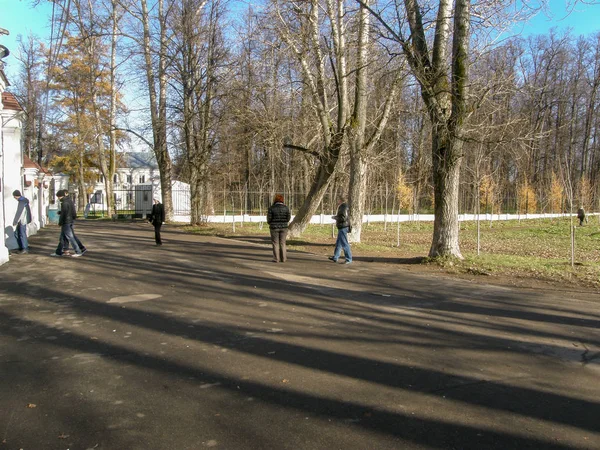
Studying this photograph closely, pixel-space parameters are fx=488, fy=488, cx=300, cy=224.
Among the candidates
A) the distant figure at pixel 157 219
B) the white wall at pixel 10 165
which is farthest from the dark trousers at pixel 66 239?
the distant figure at pixel 157 219

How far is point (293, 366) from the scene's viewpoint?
4941 mm

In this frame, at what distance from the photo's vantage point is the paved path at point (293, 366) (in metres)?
3.58

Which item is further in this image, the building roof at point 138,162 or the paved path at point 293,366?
the building roof at point 138,162

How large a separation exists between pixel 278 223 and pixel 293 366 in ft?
25.1

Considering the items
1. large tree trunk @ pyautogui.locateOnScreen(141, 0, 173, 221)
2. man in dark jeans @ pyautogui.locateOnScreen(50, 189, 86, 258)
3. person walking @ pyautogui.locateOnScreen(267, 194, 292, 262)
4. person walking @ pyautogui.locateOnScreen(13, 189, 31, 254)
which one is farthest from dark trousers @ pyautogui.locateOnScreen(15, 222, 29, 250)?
large tree trunk @ pyautogui.locateOnScreen(141, 0, 173, 221)

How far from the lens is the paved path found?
3.58 metres

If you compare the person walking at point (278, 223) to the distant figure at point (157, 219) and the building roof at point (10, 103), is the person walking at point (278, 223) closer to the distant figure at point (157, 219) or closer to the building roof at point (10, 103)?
the distant figure at point (157, 219)

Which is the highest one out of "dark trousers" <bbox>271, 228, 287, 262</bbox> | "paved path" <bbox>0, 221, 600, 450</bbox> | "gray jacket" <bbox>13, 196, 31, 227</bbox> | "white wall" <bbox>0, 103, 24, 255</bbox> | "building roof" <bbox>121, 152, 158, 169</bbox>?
"building roof" <bbox>121, 152, 158, 169</bbox>

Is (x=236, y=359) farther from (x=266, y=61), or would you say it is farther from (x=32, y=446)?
(x=266, y=61)

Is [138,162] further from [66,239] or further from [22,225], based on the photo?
[66,239]

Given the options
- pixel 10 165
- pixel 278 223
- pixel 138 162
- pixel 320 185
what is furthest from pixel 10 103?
pixel 138 162

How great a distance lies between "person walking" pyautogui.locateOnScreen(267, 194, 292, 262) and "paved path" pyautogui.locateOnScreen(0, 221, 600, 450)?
3.16 meters

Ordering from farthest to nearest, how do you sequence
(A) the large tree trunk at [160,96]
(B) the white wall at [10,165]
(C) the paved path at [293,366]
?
(A) the large tree trunk at [160,96], (B) the white wall at [10,165], (C) the paved path at [293,366]

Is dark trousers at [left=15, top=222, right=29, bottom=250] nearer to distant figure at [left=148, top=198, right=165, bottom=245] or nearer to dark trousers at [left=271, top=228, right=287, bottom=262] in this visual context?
distant figure at [left=148, top=198, right=165, bottom=245]
